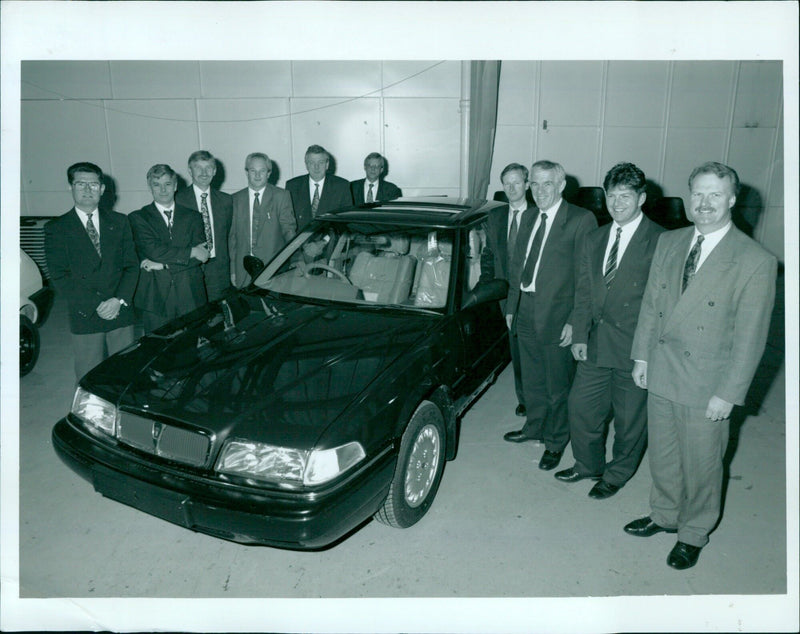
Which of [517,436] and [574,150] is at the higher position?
[574,150]

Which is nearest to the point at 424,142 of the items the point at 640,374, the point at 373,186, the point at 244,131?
the point at 373,186

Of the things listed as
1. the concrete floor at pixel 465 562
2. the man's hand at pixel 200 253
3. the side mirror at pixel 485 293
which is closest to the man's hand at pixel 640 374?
the concrete floor at pixel 465 562

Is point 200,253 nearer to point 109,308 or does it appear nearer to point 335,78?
point 109,308

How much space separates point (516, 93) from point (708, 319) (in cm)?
669

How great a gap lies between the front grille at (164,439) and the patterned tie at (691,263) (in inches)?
89.9

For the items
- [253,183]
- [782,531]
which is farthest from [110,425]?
[782,531]

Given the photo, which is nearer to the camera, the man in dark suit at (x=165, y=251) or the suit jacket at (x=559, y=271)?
the suit jacket at (x=559, y=271)

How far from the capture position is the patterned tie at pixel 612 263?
3.11 meters

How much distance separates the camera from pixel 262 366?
2.79 meters

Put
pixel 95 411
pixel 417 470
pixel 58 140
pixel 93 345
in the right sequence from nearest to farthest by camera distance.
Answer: pixel 95 411 → pixel 417 470 → pixel 93 345 → pixel 58 140

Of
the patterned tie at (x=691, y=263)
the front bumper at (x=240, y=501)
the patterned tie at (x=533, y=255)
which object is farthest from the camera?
the patterned tie at (x=533, y=255)

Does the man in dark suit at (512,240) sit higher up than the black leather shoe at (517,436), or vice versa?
the man in dark suit at (512,240)

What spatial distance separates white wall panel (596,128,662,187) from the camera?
339 inches

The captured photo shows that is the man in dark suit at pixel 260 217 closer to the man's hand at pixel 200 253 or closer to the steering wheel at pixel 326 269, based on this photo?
the man's hand at pixel 200 253
